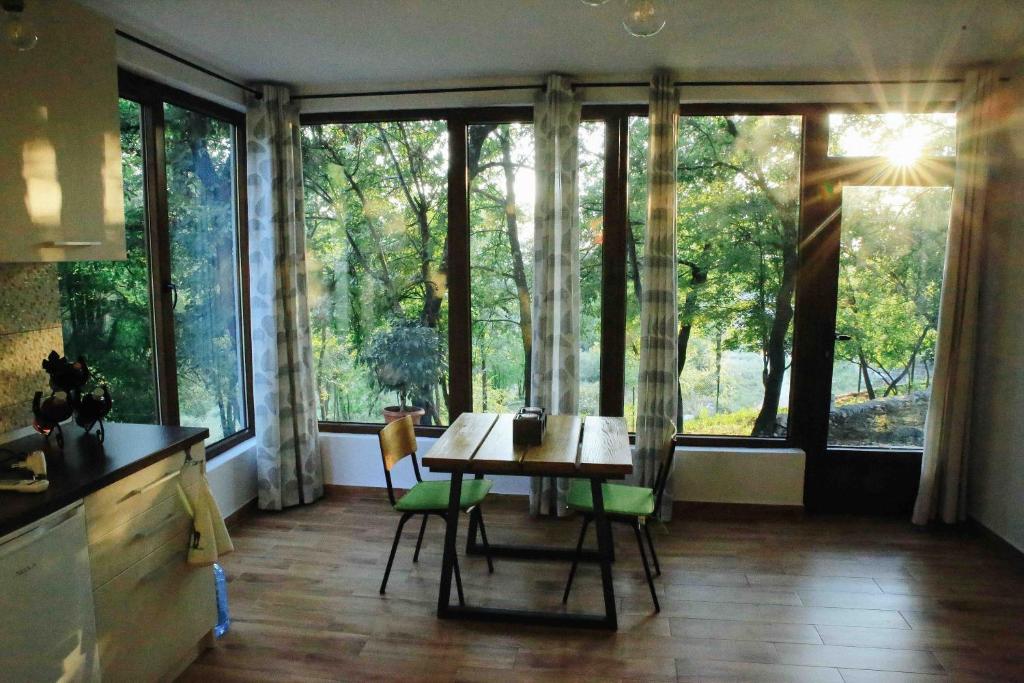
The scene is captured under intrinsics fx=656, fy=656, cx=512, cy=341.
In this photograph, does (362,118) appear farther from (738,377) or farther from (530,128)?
(738,377)

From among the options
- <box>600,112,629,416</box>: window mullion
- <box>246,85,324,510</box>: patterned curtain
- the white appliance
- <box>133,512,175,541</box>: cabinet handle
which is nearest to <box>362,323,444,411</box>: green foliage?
<box>246,85,324,510</box>: patterned curtain

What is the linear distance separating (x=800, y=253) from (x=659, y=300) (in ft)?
3.01

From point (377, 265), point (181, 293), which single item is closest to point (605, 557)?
point (377, 265)

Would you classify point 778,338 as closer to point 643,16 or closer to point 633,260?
point 633,260

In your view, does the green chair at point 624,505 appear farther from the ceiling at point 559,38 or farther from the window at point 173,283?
the window at point 173,283

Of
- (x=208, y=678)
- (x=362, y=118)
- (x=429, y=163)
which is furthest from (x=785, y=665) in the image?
(x=362, y=118)

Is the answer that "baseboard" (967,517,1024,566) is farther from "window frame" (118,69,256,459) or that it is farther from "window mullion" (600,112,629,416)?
"window frame" (118,69,256,459)

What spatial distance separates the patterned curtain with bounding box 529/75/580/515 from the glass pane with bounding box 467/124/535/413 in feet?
0.75

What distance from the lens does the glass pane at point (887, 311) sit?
12.3 ft

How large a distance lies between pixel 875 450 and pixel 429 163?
3198 millimetres

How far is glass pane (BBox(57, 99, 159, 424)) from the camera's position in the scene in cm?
289

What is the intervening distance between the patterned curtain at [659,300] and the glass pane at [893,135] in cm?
99

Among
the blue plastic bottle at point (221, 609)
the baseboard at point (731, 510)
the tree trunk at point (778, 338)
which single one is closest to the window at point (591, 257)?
the baseboard at point (731, 510)

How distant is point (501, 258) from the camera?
4.00 meters
